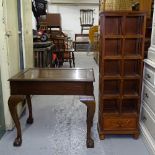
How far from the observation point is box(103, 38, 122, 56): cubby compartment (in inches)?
84.4

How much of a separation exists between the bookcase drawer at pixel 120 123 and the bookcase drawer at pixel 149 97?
254mm

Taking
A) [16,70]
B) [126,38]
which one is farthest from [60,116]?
[126,38]

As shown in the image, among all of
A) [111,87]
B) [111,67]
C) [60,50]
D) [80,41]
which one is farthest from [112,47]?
[80,41]

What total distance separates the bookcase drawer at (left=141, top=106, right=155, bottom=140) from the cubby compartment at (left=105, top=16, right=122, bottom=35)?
0.87m

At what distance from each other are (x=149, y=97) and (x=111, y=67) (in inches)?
19.6

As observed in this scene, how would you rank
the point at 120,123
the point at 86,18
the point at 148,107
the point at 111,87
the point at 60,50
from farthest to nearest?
the point at 86,18
the point at 60,50
the point at 111,87
the point at 120,123
the point at 148,107

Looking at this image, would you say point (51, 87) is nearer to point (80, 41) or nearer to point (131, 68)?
point (131, 68)

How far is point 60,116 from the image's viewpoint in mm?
2844

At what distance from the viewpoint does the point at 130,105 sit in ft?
7.87

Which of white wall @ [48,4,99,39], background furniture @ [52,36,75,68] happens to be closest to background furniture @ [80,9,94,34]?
white wall @ [48,4,99,39]

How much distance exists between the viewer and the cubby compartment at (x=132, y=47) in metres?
2.14

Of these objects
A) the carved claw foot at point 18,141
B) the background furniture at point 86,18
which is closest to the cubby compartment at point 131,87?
the carved claw foot at point 18,141

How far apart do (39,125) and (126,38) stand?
1.47 metres

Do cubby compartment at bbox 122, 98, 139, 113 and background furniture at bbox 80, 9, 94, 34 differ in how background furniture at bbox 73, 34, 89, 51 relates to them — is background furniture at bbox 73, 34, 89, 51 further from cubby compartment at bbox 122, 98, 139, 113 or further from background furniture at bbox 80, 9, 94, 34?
cubby compartment at bbox 122, 98, 139, 113
